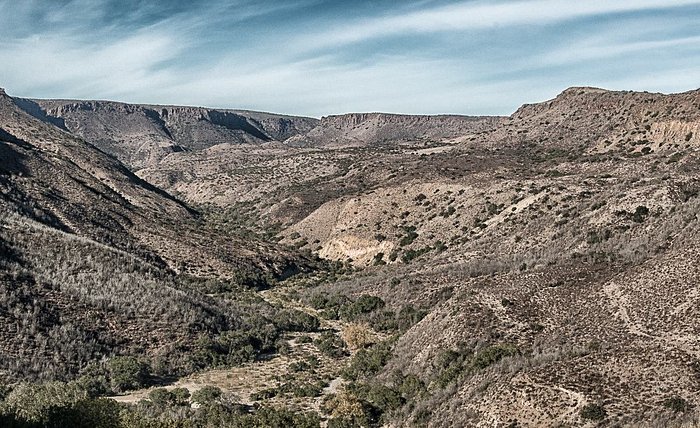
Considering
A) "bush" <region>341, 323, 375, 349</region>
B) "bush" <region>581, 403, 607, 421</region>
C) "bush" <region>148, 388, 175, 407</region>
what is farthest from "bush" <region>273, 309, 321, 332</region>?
"bush" <region>581, 403, 607, 421</region>

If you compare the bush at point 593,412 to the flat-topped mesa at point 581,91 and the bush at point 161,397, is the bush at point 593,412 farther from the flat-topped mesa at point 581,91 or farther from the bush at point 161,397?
the flat-topped mesa at point 581,91

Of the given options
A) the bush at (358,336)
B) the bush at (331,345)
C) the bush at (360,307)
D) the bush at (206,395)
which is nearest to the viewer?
the bush at (206,395)

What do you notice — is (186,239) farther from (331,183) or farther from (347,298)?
(331,183)

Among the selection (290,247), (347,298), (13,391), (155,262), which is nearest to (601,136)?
(290,247)

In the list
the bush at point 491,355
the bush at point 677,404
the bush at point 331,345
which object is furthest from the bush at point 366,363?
the bush at point 677,404

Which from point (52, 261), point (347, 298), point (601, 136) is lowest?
point (347, 298)

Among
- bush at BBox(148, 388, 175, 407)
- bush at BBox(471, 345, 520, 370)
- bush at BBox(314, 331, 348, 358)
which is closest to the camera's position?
bush at BBox(471, 345, 520, 370)

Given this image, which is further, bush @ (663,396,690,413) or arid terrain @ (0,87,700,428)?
arid terrain @ (0,87,700,428)

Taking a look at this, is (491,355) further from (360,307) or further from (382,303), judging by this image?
(360,307)

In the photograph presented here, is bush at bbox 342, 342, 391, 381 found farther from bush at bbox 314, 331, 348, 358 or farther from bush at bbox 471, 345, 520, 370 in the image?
bush at bbox 471, 345, 520, 370
